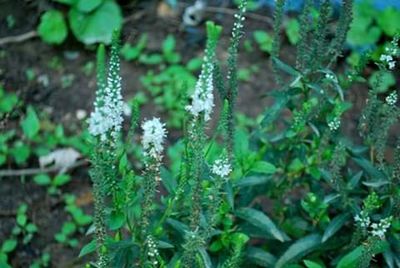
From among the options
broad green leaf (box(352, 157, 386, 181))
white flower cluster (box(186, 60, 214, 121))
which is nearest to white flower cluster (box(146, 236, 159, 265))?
white flower cluster (box(186, 60, 214, 121))

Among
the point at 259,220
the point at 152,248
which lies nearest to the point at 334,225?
the point at 259,220

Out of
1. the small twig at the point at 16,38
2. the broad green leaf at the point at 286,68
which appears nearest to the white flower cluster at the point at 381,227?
the broad green leaf at the point at 286,68

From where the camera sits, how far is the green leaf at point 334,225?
8.98 ft

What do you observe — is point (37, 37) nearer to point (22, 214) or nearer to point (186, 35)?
point (186, 35)

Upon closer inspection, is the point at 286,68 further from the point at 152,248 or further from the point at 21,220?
the point at 21,220

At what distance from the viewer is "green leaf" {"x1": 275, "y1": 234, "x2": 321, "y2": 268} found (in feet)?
9.21

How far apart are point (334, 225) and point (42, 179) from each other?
1600 millimetres

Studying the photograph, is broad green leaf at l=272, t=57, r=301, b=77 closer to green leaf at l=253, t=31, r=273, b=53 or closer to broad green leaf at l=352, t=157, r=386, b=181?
broad green leaf at l=352, t=157, r=386, b=181

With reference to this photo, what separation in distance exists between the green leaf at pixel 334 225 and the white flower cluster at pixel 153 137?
0.92 m

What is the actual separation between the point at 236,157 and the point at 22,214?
1.30 m

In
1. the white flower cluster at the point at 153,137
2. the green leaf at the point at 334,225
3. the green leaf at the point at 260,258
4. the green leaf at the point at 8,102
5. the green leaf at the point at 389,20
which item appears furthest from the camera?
the green leaf at the point at 389,20

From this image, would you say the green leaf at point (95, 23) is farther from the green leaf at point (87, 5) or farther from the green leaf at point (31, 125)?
the green leaf at point (31, 125)

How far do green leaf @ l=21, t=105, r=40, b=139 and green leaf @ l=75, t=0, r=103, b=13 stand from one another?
0.77m

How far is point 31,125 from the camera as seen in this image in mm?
3799
